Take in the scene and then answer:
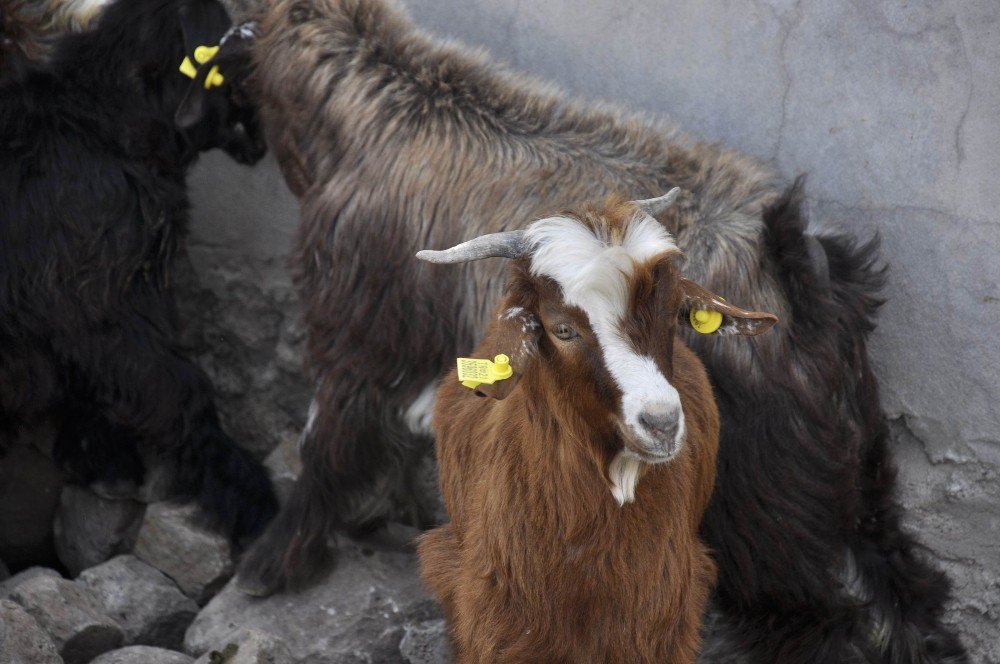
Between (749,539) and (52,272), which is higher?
(749,539)

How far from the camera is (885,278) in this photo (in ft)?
11.9

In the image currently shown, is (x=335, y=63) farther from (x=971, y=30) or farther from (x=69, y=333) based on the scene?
(x=971, y=30)

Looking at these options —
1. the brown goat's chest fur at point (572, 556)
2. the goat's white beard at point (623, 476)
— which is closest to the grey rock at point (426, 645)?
the brown goat's chest fur at point (572, 556)

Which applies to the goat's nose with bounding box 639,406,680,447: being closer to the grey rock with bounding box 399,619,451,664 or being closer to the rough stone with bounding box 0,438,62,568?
the grey rock with bounding box 399,619,451,664

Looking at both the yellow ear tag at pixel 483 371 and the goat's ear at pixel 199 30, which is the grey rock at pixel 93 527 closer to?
the goat's ear at pixel 199 30

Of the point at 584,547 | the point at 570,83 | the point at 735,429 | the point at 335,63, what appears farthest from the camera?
the point at 570,83

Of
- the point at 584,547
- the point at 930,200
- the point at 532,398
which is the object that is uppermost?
the point at 930,200

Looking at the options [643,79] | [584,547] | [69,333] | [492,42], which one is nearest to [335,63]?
[492,42]

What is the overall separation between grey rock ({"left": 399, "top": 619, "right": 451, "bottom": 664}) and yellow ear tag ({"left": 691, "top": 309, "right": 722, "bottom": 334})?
1.50m

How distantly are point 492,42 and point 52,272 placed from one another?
6.26 feet

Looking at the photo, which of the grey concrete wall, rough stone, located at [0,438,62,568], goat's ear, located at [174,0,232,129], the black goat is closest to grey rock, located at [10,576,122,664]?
the black goat

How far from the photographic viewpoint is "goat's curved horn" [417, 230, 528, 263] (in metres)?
2.62

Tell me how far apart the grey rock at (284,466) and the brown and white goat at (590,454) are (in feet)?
6.41

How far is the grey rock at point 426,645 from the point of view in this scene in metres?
3.71
